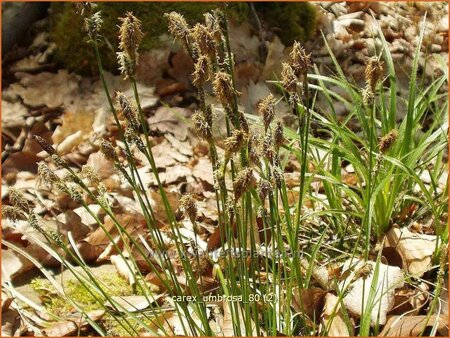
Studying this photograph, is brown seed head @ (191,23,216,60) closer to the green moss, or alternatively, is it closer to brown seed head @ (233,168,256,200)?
brown seed head @ (233,168,256,200)

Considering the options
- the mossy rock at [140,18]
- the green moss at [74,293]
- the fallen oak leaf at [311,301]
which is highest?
the mossy rock at [140,18]

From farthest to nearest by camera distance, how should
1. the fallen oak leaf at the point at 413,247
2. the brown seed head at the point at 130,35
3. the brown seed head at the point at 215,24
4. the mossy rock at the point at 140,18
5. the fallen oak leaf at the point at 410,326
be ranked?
the mossy rock at the point at 140,18
the fallen oak leaf at the point at 413,247
the fallen oak leaf at the point at 410,326
the brown seed head at the point at 215,24
the brown seed head at the point at 130,35

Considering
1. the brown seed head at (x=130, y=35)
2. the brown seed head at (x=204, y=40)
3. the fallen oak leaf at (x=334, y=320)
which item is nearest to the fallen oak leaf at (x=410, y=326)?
the fallen oak leaf at (x=334, y=320)

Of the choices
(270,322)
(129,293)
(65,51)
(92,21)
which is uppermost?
(92,21)

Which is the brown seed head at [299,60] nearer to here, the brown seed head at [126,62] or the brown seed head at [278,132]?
the brown seed head at [278,132]

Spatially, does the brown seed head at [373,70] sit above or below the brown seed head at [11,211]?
above

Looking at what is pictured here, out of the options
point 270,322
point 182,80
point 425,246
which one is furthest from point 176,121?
point 270,322

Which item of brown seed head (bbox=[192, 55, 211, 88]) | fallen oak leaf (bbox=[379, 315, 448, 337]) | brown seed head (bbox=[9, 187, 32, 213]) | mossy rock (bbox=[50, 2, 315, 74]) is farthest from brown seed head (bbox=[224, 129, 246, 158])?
mossy rock (bbox=[50, 2, 315, 74])

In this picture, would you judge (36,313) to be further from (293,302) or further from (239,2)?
(239,2)

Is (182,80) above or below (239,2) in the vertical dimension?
below

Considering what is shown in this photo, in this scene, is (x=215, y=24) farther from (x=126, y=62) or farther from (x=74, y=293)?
(x=74, y=293)
